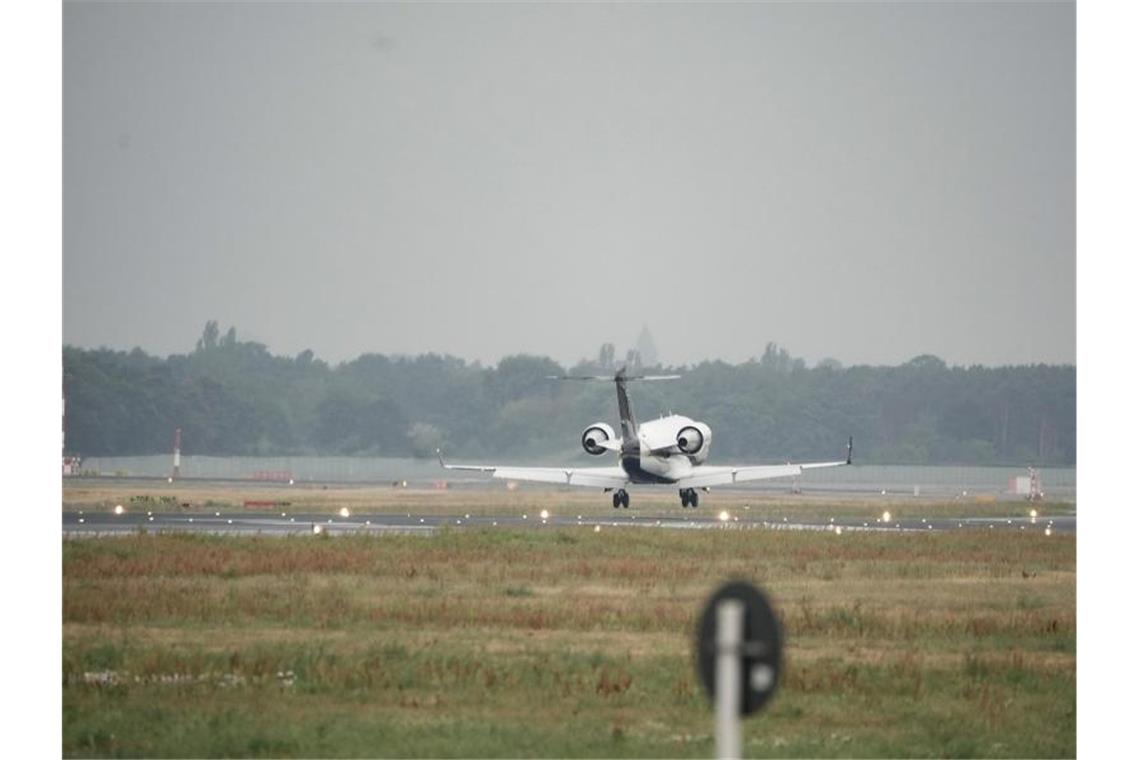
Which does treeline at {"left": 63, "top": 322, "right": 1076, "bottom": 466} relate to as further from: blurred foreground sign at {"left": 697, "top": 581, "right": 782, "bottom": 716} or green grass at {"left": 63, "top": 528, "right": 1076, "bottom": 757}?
blurred foreground sign at {"left": 697, "top": 581, "right": 782, "bottom": 716}

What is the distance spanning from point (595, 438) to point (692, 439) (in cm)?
499

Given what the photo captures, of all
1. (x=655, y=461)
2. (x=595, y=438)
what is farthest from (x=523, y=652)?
(x=655, y=461)

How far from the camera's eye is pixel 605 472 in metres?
104

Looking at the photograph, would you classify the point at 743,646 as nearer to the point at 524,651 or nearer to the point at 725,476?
the point at 524,651

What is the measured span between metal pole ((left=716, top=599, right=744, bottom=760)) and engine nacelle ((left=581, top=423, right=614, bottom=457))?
3300 inches

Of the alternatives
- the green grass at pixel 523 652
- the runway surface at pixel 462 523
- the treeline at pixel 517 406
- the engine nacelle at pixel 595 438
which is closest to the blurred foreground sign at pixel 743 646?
the green grass at pixel 523 652

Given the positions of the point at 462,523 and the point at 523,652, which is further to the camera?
the point at 462,523

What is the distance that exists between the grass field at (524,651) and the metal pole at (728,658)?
13.3m

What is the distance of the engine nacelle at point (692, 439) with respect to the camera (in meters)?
98.4

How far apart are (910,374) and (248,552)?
129 metres

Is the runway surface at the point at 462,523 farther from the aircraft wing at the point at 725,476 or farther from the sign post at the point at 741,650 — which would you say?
the sign post at the point at 741,650

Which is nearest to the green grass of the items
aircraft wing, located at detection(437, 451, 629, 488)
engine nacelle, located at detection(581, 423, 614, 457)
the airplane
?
engine nacelle, located at detection(581, 423, 614, 457)

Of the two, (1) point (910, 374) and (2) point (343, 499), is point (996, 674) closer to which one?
(2) point (343, 499)

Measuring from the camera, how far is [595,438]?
9825cm
